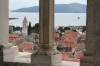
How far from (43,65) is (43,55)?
0.55 feet

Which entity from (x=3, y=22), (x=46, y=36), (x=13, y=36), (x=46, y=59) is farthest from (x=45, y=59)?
(x=3, y=22)

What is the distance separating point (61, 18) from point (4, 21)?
3.55 ft

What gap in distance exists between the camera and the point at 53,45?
5.36m

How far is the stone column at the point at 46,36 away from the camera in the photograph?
5.26 metres

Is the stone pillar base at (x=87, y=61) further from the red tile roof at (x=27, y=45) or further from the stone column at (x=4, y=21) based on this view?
the stone column at (x=4, y=21)

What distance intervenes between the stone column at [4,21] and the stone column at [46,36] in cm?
75

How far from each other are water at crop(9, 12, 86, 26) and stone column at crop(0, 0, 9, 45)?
155 mm

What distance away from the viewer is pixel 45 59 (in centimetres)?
530

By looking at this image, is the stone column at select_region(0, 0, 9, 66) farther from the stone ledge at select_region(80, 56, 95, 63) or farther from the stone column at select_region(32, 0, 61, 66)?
the stone ledge at select_region(80, 56, 95, 63)

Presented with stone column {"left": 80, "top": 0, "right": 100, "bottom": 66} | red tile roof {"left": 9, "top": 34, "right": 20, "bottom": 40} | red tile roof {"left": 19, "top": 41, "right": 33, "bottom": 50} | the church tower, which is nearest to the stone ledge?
stone column {"left": 80, "top": 0, "right": 100, "bottom": 66}

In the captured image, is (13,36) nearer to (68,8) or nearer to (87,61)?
(68,8)

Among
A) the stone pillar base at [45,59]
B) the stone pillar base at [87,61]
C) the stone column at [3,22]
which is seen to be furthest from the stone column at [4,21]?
the stone pillar base at [87,61]

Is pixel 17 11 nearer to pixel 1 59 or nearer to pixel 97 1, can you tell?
pixel 1 59

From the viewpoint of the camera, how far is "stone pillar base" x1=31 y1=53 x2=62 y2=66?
527 cm
